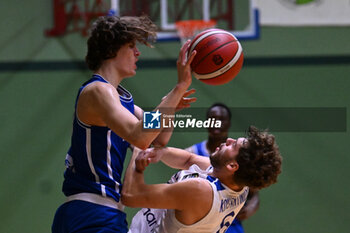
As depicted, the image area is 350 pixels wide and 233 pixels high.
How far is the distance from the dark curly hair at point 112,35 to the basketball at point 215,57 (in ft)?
1.30

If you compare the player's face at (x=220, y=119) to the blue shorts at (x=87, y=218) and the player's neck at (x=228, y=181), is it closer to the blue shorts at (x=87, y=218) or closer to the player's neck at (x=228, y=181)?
the player's neck at (x=228, y=181)

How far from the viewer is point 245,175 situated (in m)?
2.62

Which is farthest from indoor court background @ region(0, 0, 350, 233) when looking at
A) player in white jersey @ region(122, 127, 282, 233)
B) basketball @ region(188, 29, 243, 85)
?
basketball @ region(188, 29, 243, 85)

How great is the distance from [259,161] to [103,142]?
857 mm

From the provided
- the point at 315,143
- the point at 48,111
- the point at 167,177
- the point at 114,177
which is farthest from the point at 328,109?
the point at 114,177

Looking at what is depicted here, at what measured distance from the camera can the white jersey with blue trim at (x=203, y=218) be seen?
8.56 ft

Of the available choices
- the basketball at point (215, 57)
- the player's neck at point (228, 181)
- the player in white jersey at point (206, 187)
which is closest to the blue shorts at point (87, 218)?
the player in white jersey at point (206, 187)

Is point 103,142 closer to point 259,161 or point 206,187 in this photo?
point 206,187

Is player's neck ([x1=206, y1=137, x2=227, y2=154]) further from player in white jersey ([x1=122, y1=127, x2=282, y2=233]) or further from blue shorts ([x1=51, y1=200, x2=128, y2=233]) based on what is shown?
blue shorts ([x1=51, y1=200, x2=128, y2=233])

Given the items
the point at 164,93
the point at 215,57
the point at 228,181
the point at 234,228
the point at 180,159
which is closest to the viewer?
the point at 228,181

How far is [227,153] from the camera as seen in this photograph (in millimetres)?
2725

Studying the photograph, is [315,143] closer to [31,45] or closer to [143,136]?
[31,45]

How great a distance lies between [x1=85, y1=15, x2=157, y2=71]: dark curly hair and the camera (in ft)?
8.30

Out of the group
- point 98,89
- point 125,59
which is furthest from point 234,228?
point 98,89
